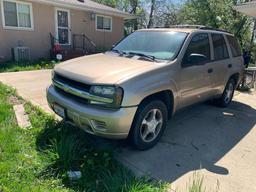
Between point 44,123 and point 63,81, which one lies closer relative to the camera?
point 63,81

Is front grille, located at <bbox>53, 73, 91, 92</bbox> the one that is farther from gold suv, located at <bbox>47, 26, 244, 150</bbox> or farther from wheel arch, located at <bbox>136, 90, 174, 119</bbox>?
wheel arch, located at <bbox>136, 90, 174, 119</bbox>

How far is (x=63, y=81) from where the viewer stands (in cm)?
379

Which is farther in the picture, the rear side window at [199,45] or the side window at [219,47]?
the side window at [219,47]

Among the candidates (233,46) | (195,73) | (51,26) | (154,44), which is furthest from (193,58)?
(51,26)

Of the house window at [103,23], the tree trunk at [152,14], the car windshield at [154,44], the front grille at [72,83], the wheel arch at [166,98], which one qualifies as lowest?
the wheel arch at [166,98]

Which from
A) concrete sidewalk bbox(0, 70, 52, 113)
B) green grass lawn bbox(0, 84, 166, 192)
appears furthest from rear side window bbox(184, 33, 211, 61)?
concrete sidewalk bbox(0, 70, 52, 113)

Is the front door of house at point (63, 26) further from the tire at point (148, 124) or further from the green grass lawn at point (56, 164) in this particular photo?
the tire at point (148, 124)

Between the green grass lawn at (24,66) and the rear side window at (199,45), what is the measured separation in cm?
780

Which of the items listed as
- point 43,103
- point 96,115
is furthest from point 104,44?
point 96,115

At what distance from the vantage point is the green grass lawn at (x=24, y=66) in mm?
10180

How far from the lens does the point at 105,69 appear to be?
3.58 m

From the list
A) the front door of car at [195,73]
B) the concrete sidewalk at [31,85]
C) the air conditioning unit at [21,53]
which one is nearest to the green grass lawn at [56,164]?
the concrete sidewalk at [31,85]

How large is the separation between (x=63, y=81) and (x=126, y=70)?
1002 millimetres

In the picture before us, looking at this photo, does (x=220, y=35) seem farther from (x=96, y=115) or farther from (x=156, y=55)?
(x=96, y=115)
